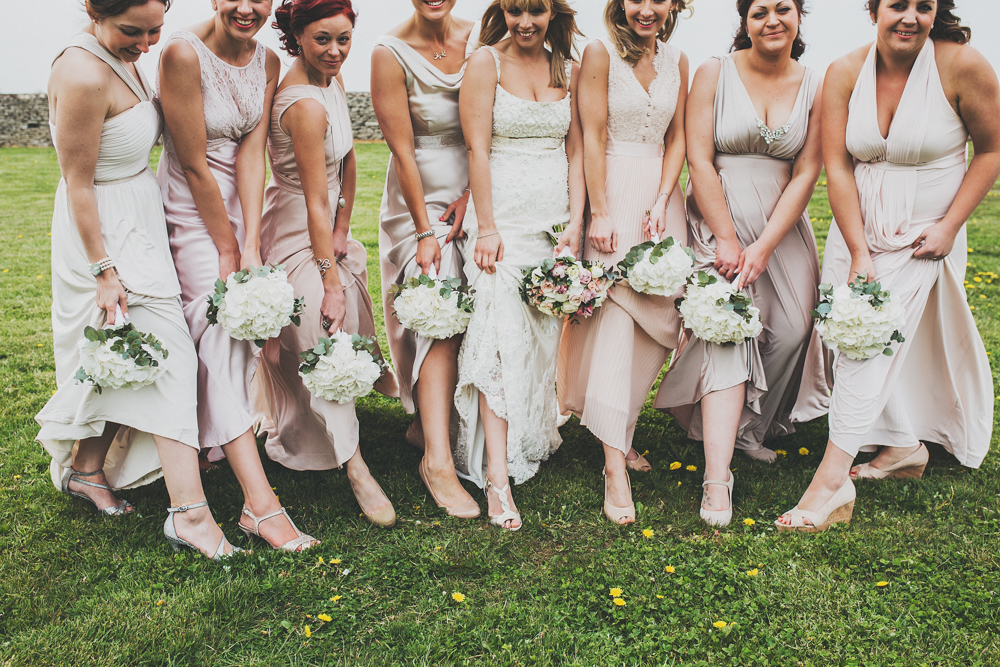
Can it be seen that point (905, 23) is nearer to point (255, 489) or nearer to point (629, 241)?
point (629, 241)

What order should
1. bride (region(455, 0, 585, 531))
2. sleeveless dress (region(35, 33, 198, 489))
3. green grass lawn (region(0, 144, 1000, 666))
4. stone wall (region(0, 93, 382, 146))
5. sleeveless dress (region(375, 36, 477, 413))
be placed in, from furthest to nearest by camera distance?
stone wall (region(0, 93, 382, 146)) → sleeveless dress (region(375, 36, 477, 413)) → bride (region(455, 0, 585, 531)) → sleeveless dress (region(35, 33, 198, 489)) → green grass lawn (region(0, 144, 1000, 666))

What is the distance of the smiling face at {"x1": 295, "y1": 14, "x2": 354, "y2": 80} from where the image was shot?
3826 mm

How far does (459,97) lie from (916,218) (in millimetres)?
2471

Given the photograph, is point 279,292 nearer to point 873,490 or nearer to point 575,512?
point 575,512

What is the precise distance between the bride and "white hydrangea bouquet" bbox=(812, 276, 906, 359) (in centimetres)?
140

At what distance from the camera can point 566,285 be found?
400cm

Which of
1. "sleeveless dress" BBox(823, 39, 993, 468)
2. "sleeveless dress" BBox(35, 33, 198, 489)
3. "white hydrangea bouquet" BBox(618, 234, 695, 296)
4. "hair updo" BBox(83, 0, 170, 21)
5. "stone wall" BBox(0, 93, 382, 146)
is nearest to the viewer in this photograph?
"hair updo" BBox(83, 0, 170, 21)

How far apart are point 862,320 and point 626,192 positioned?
1.39 m

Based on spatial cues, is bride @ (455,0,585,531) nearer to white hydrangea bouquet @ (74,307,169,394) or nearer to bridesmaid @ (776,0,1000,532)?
bridesmaid @ (776,0,1000,532)

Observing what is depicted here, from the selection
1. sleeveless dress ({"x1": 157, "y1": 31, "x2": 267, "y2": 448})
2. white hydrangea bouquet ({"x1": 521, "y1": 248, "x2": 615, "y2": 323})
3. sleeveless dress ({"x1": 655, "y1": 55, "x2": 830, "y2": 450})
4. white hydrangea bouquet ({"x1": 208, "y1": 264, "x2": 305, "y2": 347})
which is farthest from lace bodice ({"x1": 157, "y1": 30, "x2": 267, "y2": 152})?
sleeveless dress ({"x1": 655, "y1": 55, "x2": 830, "y2": 450})

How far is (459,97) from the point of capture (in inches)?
164

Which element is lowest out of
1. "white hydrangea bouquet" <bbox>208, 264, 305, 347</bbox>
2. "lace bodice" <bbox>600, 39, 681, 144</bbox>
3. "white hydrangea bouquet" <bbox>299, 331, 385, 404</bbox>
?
"white hydrangea bouquet" <bbox>299, 331, 385, 404</bbox>

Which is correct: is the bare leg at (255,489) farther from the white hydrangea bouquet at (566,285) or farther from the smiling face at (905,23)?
the smiling face at (905,23)

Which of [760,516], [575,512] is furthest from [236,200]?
[760,516]
